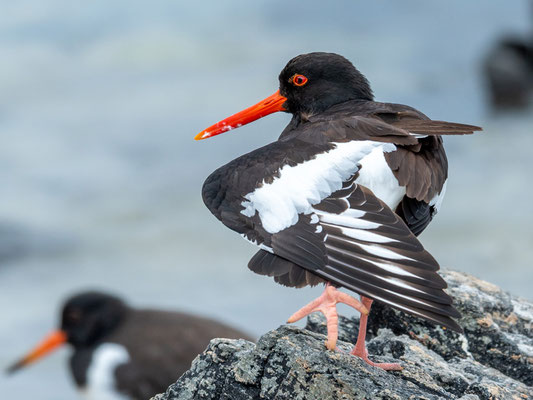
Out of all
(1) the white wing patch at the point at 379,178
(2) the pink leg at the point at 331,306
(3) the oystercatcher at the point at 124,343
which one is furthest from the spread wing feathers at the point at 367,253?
(3) the oystercatcher at the point at 124,343

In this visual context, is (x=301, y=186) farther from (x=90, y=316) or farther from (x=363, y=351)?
(x=90, y=316)

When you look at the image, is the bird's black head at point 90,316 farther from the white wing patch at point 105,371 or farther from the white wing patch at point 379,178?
the white wing patch at point 379,178

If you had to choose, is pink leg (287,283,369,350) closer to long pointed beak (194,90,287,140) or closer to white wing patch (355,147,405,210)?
white wing patch (355,147,405,210)

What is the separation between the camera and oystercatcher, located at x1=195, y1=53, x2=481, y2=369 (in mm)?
3434

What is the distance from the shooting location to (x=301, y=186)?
3.81m

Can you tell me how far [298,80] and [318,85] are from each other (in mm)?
127

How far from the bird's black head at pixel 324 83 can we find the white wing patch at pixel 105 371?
183 inches

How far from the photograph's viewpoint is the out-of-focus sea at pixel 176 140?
12961mm

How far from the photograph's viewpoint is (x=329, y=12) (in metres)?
25.3

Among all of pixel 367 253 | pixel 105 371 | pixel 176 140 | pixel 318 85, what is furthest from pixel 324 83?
pixel 176 140

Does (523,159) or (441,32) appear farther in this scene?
(441,32)

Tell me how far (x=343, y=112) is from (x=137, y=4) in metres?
21.2

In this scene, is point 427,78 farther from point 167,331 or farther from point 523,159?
point 167,331

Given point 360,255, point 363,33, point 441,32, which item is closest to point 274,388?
point 360,255
